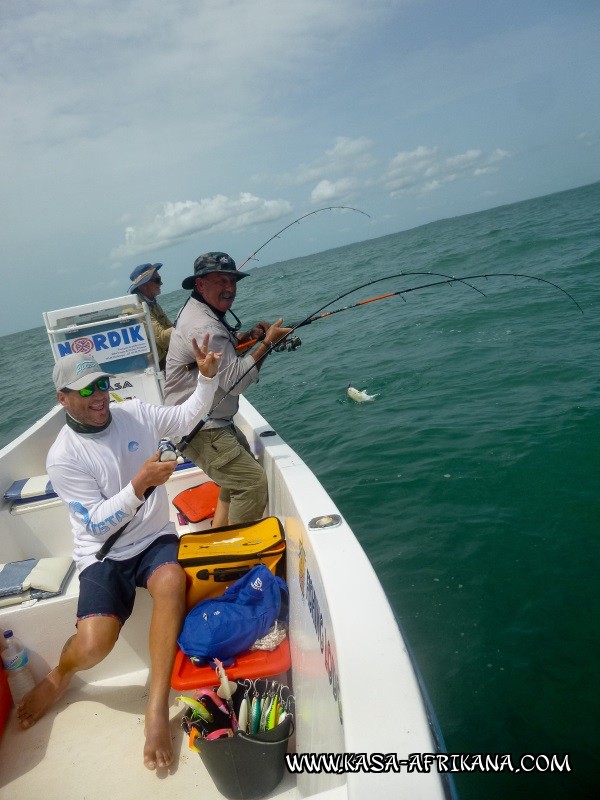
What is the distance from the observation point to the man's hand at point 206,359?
2.91m

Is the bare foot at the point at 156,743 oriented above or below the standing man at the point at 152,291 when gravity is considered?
below

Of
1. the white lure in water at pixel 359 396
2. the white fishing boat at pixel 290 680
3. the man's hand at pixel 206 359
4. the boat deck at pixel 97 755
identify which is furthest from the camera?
the white lure in water at pixel 359 396

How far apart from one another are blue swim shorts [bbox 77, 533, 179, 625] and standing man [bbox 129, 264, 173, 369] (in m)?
3.11

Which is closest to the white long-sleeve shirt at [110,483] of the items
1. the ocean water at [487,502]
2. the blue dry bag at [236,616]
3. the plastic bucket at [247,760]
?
the blue dry bag at [236,616]

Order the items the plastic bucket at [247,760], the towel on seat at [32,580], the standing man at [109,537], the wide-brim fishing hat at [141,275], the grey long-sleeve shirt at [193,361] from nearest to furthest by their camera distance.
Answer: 1. the plastic bucket at [247,760]
2. the standing man at [109,537]
3. the towel on seat at [32,580]
4. the grey long-sleeve shirt at [193,361]
5. the wide-brim fishing hat at [141,275]

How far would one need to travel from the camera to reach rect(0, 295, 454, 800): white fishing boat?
1.21 m

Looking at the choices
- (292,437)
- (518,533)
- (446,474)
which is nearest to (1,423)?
(292,437)

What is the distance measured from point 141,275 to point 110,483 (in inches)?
120

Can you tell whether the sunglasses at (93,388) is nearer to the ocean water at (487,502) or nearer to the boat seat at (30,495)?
the boat seat at (30,495)

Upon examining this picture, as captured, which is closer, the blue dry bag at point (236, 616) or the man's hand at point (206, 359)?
the blue dry bag at point (236, 616)

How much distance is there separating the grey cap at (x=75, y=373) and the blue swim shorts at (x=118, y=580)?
2.75 feet

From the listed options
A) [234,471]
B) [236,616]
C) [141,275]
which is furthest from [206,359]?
[141,275]

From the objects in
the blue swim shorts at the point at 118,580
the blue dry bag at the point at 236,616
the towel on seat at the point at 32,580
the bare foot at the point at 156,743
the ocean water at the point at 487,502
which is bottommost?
the ocean water at the point at 487,502

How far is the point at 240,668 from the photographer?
2225mm
